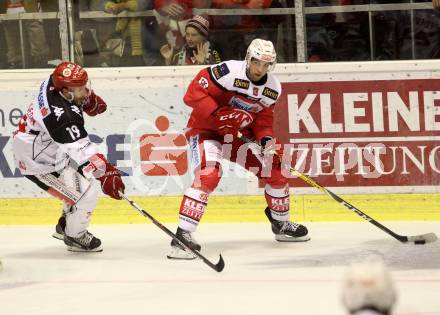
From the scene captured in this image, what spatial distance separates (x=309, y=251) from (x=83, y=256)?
3.66ft

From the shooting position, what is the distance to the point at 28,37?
5.73m

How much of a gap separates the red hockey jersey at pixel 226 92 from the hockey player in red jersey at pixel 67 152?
1.67 feet

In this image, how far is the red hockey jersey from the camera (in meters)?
4.31

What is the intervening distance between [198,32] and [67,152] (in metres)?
1.70

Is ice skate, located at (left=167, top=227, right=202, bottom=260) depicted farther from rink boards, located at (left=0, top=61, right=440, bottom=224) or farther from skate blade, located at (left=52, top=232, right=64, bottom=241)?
rink boards, located at (left=0, top=61, right=440, bottom=224)

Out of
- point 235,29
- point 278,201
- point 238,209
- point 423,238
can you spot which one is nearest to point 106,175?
point 278,201

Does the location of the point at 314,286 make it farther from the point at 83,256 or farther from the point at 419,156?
the point at 419,156

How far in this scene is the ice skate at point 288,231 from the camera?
468 centimetres

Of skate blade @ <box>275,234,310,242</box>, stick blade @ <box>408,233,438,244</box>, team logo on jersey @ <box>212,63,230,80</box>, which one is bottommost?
skate blade @ <box>275,234,310,242</box>

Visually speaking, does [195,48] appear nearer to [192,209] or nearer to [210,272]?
[192,209]

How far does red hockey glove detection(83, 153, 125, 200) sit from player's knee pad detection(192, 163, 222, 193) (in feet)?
1.25

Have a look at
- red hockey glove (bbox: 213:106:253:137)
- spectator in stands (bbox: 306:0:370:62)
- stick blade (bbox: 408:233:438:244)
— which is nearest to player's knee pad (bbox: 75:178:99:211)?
red hockey glove (bbox: 213:106:253:137)

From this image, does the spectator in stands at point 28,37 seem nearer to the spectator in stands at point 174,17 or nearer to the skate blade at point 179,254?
A: the spectator in stands at point 174,17

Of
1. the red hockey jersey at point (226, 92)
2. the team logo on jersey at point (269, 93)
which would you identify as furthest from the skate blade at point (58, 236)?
the team logo on jersey at point (269, 93)
